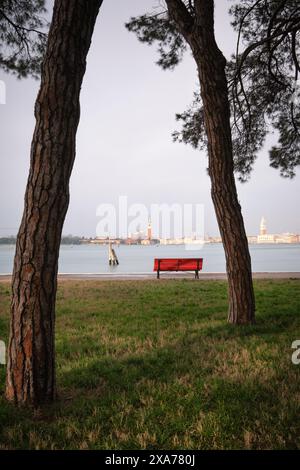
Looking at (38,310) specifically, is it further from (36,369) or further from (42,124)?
(42,124)

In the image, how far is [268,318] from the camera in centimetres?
588

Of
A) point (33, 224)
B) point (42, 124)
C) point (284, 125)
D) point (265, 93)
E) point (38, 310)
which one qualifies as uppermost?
point (265, 93)

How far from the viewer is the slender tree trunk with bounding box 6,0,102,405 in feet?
9.37

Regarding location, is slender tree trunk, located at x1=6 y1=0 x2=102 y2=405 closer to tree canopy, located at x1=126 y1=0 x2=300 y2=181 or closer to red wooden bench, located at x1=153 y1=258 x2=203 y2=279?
tree canopy, located at x1=126 y1=0 x2=300 y2=181

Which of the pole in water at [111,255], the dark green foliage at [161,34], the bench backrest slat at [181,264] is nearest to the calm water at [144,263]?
the pole in water at [111,255]

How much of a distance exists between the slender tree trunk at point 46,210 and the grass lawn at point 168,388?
335 millimetres

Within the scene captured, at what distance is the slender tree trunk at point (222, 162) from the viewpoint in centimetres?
Result: 546

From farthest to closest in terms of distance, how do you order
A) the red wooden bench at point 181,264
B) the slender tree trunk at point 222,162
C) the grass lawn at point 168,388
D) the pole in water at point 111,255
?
the pole in water at point 111,255 → the red wooden bench at point 181,264 → the slender tree trunk at point 222,162 → the grass lawn at point 168,388

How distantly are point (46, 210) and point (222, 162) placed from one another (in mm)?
3580

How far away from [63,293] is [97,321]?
159 inches

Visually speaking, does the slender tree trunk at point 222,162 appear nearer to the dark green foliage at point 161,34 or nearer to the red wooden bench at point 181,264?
the dark green foliage at point 161,34

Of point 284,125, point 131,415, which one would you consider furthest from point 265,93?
point 131,415

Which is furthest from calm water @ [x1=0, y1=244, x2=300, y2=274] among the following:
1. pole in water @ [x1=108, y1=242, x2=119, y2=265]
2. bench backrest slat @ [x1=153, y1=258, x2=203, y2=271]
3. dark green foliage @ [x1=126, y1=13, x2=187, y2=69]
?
dark green foliage @ [x1=126, y1=13, x2=187, y2=69]

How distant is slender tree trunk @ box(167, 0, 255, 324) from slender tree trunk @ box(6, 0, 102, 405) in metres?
2.92
